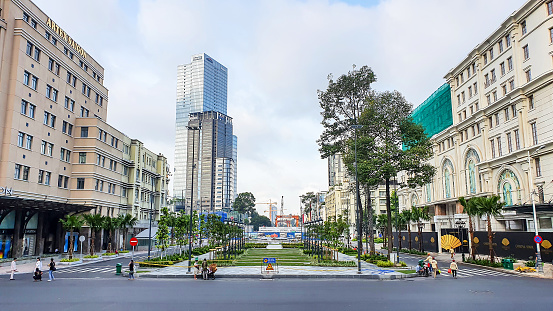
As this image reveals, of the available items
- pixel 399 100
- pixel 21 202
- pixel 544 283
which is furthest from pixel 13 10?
pixel 544 283

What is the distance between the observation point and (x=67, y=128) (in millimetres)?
59375

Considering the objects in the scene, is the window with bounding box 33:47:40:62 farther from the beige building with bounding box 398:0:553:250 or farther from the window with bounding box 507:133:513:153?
the window with bounding box 507:133:513:153

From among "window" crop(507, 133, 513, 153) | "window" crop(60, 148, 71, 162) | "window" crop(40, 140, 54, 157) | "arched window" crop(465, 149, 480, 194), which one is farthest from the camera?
"arched window" crop(465, 149, 480, 194)

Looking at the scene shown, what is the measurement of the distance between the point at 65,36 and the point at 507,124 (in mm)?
65083

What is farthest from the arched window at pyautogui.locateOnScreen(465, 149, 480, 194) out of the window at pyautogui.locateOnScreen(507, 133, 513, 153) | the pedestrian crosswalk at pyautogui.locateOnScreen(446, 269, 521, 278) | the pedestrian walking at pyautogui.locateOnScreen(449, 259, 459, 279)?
the pedestrian walking at pyautogui.locateOnScreen(449, 259, 459, 279)

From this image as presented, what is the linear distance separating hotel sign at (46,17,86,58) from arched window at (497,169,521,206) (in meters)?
66.3

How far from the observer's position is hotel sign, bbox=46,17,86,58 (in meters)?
56.9

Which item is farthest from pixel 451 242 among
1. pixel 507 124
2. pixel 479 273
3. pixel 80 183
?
pixel 80 183

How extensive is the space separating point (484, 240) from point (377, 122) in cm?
2177

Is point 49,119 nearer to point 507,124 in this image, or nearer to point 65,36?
point 65,36

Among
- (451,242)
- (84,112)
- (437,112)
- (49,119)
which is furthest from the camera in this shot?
(437,112)

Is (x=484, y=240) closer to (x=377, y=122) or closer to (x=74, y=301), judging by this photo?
(x=377, y=122)

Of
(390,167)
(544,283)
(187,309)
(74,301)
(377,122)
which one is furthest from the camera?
(377,122)

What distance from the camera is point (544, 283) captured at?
88.8 feet
